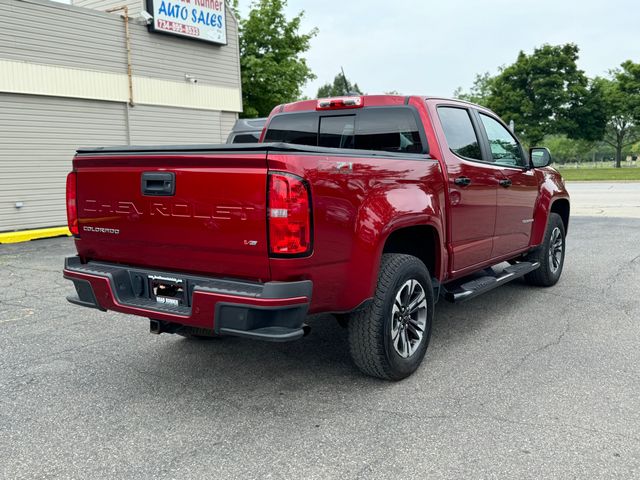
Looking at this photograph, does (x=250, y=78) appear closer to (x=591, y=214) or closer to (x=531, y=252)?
(x=591, y=214)

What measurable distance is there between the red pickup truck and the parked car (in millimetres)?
5738

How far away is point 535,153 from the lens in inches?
232

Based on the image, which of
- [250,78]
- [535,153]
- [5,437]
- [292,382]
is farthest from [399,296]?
[250,78]

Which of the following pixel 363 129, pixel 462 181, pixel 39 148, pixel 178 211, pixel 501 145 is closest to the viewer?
pixel 178 211

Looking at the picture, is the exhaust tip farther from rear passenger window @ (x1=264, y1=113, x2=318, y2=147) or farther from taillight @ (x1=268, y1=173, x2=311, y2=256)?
rear passenger window @ (x1=264, y1=113, x2=318, y2=147)

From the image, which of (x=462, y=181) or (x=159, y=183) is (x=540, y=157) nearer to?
(x=462, y=181)

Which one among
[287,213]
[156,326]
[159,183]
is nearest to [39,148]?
[156,326]

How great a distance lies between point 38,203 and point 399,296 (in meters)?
11.4

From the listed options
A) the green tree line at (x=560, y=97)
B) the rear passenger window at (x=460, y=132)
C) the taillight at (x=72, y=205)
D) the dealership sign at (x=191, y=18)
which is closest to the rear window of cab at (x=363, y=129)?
the rear passenger window at (x=460, y=132)

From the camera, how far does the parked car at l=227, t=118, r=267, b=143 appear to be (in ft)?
34.7

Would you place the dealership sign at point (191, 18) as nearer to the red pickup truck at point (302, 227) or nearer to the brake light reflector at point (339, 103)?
the red pickup truck at point (302, 227)

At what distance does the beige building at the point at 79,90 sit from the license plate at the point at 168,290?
10514 mm

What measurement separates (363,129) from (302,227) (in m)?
1.81

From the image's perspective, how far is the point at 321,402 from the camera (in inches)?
140
